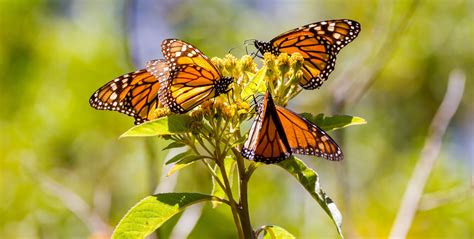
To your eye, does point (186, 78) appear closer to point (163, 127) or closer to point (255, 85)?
point (255, 85)

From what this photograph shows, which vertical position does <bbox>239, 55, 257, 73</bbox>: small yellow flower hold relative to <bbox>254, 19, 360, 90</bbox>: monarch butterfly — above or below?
below

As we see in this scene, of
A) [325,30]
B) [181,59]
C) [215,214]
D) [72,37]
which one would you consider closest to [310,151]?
[181,59]

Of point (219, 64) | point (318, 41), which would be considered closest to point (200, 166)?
point (318, 41)

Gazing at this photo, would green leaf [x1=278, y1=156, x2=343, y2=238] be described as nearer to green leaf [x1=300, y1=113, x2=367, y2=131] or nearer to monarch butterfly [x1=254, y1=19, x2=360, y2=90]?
green leaf [x1=300, y1=113, x2=367, y2=131]

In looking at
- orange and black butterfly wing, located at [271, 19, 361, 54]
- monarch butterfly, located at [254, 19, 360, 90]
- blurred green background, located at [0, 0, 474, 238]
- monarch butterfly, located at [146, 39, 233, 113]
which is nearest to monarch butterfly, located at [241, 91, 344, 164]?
monarch butterfly, located at [146, 39, 233, 113]

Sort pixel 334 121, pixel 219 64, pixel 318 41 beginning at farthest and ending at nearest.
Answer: pixel 318 41 < pixel 219 64 < pixel 334 121

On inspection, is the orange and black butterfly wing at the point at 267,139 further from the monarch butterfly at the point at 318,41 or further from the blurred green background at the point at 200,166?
the blurred green background at the point at 200,166
